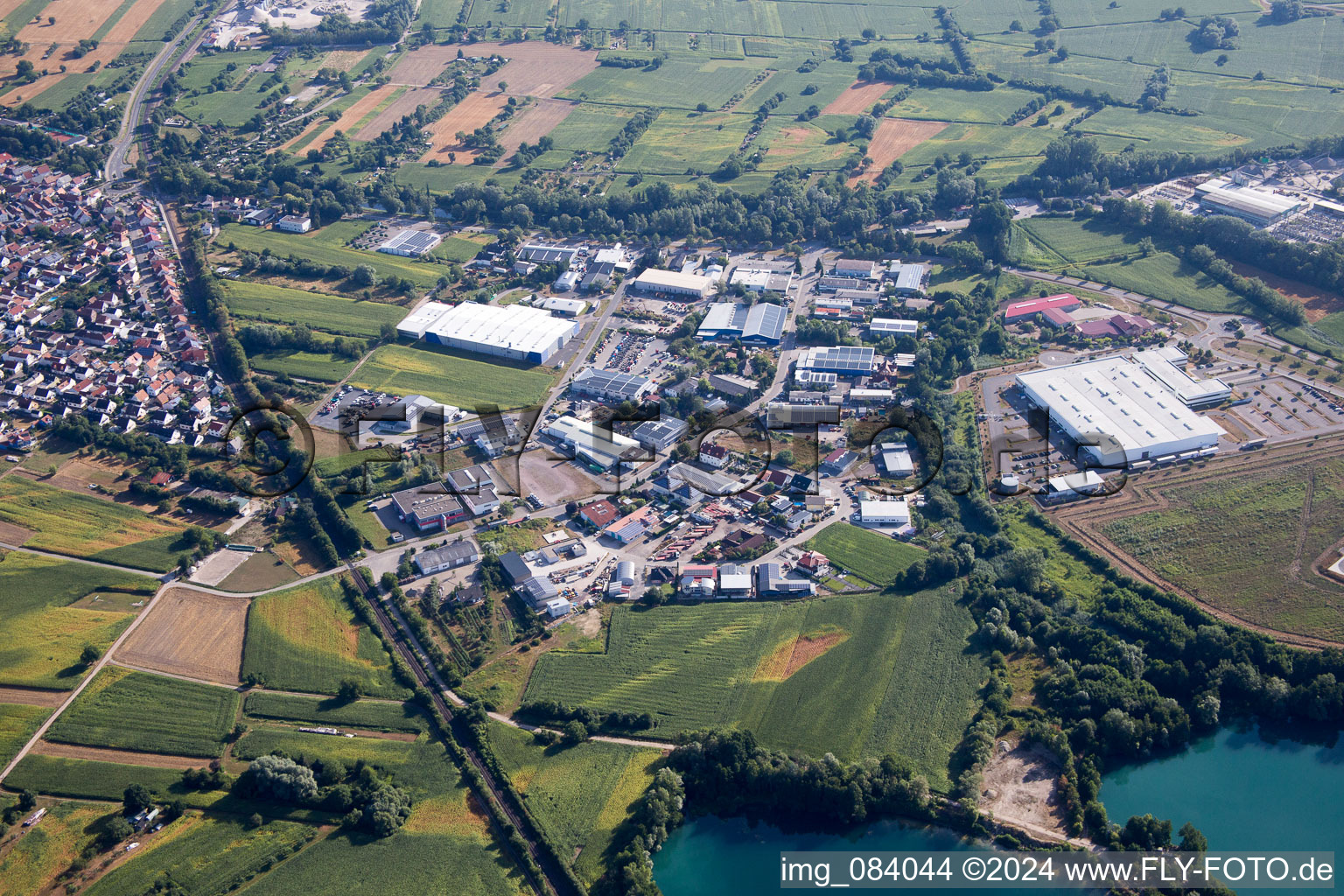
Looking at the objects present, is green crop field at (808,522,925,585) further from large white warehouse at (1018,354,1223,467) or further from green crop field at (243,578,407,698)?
green crop field at (243,578,407,698)

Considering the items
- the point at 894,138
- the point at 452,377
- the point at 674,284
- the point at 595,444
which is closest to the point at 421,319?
the point at 452,377

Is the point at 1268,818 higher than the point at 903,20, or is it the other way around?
the point at 903,20

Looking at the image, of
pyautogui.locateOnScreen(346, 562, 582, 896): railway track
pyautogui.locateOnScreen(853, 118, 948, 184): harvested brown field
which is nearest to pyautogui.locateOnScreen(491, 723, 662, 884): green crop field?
pyautogui.locateOnScreen(346, 562, 582, 896): railway track

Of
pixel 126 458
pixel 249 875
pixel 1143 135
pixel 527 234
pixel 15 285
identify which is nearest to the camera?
pixel 249 875

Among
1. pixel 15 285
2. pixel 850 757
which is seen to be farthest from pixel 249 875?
pixel 15 285

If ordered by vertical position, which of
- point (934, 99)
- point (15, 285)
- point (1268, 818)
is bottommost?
point (1268, 818)

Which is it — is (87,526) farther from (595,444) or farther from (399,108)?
(399,108)

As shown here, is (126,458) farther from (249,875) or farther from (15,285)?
(249,875)
